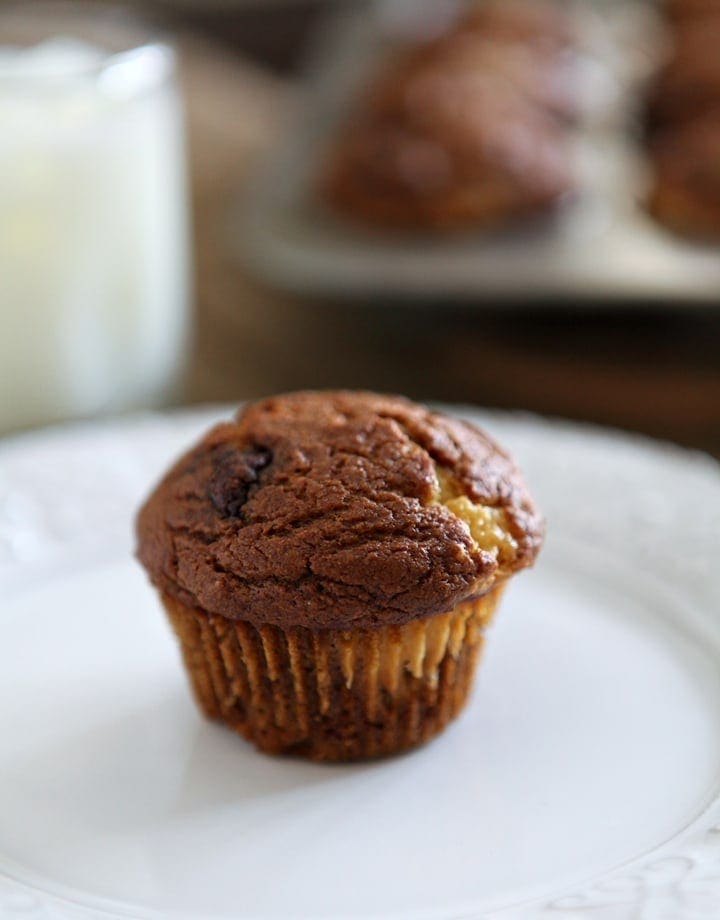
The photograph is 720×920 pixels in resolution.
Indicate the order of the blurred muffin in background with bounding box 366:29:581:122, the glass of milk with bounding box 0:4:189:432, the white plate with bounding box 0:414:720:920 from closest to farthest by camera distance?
1. the white plate with bounding box 0:414:720:920
2. the glass of milk with bounding box 0:4:189:432
3. the blurred muffin in background with bounding box 366:29:581:122

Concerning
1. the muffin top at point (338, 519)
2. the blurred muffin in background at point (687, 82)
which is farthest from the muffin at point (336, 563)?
the blurred muffin in background at point (687, 82)

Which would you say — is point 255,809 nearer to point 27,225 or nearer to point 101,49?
point 27,225

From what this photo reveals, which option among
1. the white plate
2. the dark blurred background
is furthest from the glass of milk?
the white plate

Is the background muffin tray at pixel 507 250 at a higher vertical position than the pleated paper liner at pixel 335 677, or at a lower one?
lower

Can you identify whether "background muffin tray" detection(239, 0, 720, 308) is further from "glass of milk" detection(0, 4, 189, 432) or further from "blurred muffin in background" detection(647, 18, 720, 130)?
"glass of milk" detection(0, 4, 189, 432)

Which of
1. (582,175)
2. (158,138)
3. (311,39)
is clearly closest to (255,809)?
(158,138)

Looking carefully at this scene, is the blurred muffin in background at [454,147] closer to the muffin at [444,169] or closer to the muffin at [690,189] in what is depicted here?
the muffin at [444,169]

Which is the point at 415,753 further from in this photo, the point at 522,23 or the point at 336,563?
the point at 522,23
